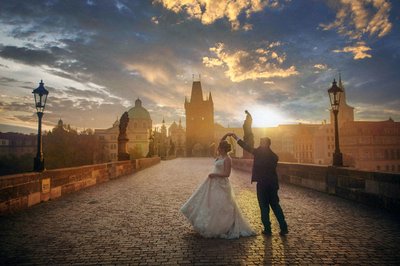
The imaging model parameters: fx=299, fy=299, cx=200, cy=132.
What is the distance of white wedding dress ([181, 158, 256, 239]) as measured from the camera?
5223 millimetres

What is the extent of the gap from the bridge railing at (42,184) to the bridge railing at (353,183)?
29.5 ft

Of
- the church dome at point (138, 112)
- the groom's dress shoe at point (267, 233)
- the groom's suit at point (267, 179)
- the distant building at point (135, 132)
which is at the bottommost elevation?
the groom's dress shoe at point (267, 233)

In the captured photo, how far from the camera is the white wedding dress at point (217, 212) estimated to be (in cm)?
522

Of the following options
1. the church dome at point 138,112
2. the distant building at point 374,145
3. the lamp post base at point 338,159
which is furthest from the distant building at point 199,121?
the lamp post base at point 338,159

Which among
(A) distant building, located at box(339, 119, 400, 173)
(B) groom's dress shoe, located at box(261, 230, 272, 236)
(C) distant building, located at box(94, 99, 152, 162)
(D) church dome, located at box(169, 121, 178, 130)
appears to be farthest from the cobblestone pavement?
(D) church dome, located at box(169, 121, 178, 130)

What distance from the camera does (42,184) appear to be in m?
8.85

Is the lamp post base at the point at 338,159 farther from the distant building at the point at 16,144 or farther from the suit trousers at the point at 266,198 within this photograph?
the distant building at the point at 16,144

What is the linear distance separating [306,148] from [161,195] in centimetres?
10774

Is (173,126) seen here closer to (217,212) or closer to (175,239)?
(217,212)

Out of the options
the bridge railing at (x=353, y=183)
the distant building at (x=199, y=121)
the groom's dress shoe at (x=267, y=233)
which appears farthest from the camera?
the distant building at (x=199, y=121)

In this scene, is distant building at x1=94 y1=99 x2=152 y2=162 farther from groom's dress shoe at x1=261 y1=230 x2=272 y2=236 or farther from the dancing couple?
groom's dress shoe at x1=261 y1=230 x2=272 y2=236

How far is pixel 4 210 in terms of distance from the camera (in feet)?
22.9

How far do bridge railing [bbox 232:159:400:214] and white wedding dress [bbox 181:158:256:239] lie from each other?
156 inches

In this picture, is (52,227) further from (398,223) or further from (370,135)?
(370,135)
